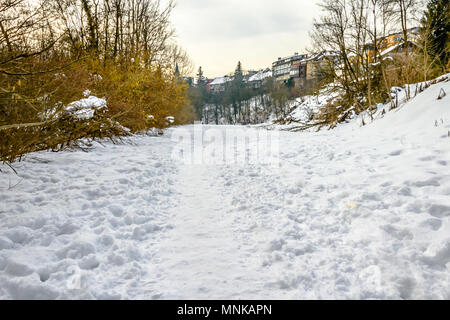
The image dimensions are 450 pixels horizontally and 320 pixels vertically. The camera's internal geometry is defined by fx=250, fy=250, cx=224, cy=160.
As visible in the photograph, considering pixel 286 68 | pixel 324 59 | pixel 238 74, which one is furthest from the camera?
pixel 238 74

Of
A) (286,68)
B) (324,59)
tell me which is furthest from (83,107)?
(286,68)

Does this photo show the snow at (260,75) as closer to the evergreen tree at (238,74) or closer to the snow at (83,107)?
the evergreen tree at (238,74)

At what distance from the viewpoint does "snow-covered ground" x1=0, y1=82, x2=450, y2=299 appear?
2107mm

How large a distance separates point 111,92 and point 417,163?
8172 mm

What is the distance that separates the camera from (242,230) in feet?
10.5

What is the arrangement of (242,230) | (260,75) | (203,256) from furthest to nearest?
(260,75)
(242,230)
(203,256)

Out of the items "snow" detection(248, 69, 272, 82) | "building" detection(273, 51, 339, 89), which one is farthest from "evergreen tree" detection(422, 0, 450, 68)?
"snow" detection(248, 69, 272, 82)

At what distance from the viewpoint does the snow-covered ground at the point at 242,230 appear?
211 centimetres

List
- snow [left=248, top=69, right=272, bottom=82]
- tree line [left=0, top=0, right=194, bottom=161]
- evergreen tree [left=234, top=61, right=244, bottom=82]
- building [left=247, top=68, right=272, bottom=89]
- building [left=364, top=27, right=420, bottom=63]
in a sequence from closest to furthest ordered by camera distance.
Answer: tree line [left=0, top=0, right=194, bottom=161] < building [left=364, top=27, right=420, bottom=63] < evergreen tree [left=234, top=61, right=244, bottom=82] < building [left=247, top=68, right=272, bottom=89] < snow [left=248, top=69, right=272, bottom=82]

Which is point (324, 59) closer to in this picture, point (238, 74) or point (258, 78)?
point (238, 74)

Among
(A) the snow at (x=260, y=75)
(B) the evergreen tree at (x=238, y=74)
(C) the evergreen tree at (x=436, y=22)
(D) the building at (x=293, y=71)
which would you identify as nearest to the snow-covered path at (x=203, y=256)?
(C) the evergreen tree at (x=436, y=22)

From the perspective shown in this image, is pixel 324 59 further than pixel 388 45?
Yes

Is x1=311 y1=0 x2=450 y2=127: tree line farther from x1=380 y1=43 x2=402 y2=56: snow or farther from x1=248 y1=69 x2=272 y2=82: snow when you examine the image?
x1=248 y1=69 x2=272 y2=82: snow
